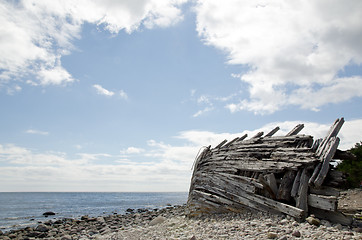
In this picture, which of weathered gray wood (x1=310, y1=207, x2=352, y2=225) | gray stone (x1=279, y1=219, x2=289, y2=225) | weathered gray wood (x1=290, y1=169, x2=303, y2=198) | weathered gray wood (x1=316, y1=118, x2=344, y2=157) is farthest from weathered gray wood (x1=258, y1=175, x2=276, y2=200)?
weathered gray wood (x1=316, y1=118, x2=344, y2=157)

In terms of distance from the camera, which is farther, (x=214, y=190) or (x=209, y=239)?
(x=214, y=190)

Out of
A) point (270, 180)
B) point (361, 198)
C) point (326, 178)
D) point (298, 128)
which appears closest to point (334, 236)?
point (326, 178)

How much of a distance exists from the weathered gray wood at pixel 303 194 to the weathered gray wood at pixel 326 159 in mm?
430

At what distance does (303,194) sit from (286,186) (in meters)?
0.60

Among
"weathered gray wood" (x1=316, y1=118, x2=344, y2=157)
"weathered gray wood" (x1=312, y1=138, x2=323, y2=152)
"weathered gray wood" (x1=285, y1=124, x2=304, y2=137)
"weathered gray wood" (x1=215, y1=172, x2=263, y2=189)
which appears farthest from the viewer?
"weathered gray wood" (x1=285, y1=124, x2=304, y2=137)

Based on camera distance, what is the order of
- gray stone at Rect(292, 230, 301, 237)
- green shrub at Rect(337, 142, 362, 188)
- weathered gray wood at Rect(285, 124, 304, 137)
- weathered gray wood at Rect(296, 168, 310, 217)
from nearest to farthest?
gray stone at Rect(292, 230, 301, 237), weathered gray wood at Rect(296, 168, 310, 217), weathered gray wood at Rect(285, 124, 304, 137), green shrub at Rect(337, 142, 362, 188)

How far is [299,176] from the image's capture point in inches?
329

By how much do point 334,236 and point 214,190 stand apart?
5.24 metres

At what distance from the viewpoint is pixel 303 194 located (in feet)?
26.2

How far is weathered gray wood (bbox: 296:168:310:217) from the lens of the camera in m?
7.88

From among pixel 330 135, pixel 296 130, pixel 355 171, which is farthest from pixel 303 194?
pixel 355 171

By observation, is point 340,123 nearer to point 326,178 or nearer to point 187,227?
point 326,178

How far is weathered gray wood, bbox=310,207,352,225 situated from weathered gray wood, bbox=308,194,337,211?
0.26m

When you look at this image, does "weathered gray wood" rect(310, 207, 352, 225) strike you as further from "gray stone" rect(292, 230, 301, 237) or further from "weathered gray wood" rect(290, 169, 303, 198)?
"gray stone" rect(292, 230, 301, 237)
